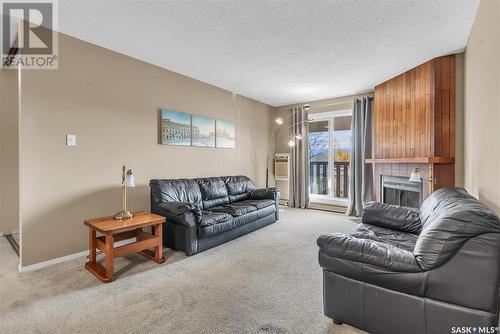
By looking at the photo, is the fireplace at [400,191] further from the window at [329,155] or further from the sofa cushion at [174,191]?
the sofa cushion at [174,191]

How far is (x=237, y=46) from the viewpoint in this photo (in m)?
3.01

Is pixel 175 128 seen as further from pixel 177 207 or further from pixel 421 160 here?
pixel 421 160

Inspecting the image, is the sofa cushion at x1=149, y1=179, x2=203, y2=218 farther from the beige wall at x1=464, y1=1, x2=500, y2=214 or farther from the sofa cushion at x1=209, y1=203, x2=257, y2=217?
the beige wall at x1=464, y1=1, x2=500, y2=214

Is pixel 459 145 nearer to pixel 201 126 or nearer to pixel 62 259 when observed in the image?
pixel 201 126

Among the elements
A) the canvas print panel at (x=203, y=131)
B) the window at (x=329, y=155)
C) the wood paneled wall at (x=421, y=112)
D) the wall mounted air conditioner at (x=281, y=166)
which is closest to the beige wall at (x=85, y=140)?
the canvas print panel at (x=203, y=131)

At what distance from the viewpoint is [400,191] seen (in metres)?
4.04

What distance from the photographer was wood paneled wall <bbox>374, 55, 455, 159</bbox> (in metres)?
3.29

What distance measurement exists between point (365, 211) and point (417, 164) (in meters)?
1.44

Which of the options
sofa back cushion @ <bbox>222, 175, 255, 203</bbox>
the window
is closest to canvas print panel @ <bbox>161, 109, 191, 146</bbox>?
sofa back cushion @ <bbox>222, 175, 255, 203</bbox>

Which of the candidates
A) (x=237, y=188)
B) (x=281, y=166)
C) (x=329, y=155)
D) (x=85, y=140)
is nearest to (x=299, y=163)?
(x=281, y=166)

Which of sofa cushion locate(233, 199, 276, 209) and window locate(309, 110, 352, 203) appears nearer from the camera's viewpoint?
sofa cushion locate(233, 199, 276, 209)

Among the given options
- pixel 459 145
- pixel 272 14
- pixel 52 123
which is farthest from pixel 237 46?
pixel 459 145

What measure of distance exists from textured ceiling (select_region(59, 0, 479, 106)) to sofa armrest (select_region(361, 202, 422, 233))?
6.45 ft

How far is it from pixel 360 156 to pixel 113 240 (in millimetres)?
4643
